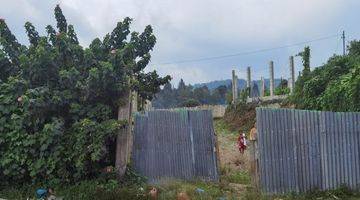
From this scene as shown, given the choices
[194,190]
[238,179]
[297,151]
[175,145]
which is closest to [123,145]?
[175,145]

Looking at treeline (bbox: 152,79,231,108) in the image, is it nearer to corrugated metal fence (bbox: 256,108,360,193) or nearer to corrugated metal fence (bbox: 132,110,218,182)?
corrugated metal fence (bbox: 132,110,218,182)

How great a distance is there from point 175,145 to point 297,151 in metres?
2.49

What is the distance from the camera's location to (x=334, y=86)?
48.4 feet

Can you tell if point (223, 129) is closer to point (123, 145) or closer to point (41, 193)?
point (123, 145)

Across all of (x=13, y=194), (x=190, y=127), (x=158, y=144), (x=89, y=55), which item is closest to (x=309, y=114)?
(x=190, y=127)

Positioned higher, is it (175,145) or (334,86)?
(334,86)

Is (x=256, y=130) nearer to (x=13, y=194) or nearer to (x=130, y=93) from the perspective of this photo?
(x=130, y=93)

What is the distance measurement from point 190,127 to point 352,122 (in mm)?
3136

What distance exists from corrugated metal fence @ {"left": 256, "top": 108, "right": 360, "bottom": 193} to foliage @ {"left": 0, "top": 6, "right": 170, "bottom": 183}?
2928mm

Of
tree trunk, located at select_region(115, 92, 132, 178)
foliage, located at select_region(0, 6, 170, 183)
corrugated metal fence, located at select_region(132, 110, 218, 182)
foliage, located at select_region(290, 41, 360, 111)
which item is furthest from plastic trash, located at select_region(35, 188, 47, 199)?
foliage, located at select_region(290, 41, 360, 111)

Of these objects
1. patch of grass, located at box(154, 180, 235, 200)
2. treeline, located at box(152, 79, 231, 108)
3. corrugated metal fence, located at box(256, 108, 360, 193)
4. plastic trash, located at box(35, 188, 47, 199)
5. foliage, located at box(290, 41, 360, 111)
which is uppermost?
treeline, located at box(152, 79, 231, 108)

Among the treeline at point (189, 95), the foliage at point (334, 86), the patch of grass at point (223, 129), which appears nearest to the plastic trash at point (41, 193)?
the foliage at point (334, 86)

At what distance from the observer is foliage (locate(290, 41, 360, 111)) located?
13164 mm

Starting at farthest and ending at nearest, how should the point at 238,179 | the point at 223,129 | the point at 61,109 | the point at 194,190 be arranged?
1. the point at 223,129
2. the point at 238,179
3. the point at 61,109
4. the point at 194,190
